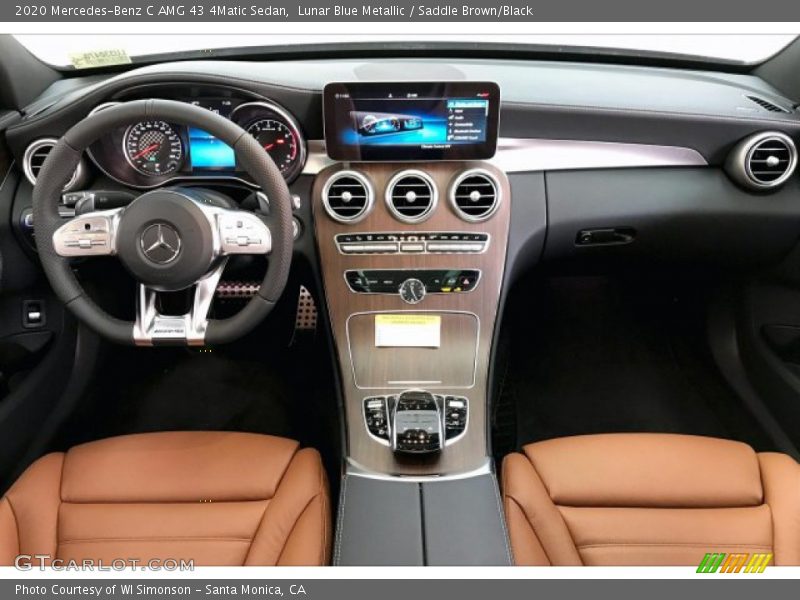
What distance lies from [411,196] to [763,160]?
2.89 ft

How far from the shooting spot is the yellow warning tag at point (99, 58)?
1.64 m

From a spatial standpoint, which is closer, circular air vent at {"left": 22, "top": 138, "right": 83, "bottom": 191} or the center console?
the center console

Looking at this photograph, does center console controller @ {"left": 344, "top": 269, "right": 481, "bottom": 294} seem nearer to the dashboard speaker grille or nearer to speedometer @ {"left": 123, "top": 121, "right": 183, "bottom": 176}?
speedometer @ {"left": 123, "top": 121, "right": 183, "bottom": 176}

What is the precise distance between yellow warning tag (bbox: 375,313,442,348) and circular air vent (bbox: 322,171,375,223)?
0.25 meters

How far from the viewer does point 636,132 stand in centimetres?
150

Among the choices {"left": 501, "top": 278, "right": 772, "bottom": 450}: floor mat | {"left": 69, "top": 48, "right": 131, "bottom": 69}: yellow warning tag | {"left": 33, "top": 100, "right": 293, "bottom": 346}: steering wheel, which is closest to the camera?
{"left": 33, "top": 100, "right": 293, "bottom": 346}: steering wheel

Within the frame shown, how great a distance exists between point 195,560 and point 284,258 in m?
0.60

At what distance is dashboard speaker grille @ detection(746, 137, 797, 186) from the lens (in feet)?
4.94

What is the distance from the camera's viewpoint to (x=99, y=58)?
1669 millimetres

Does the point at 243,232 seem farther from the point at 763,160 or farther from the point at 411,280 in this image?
the point at 763,160

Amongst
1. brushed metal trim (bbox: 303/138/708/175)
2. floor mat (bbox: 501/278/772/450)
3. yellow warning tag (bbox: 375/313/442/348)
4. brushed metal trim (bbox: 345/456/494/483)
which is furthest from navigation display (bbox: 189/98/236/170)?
floor mat (bbox: 501/278/772/450)

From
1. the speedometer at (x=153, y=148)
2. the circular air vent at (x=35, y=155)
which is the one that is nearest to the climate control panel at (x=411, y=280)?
the speedometer at (x=153, y=148)

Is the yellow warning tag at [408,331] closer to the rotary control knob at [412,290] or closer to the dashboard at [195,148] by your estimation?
the rotary control knob at [412,290]

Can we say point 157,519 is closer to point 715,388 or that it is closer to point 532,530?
point 532,530
